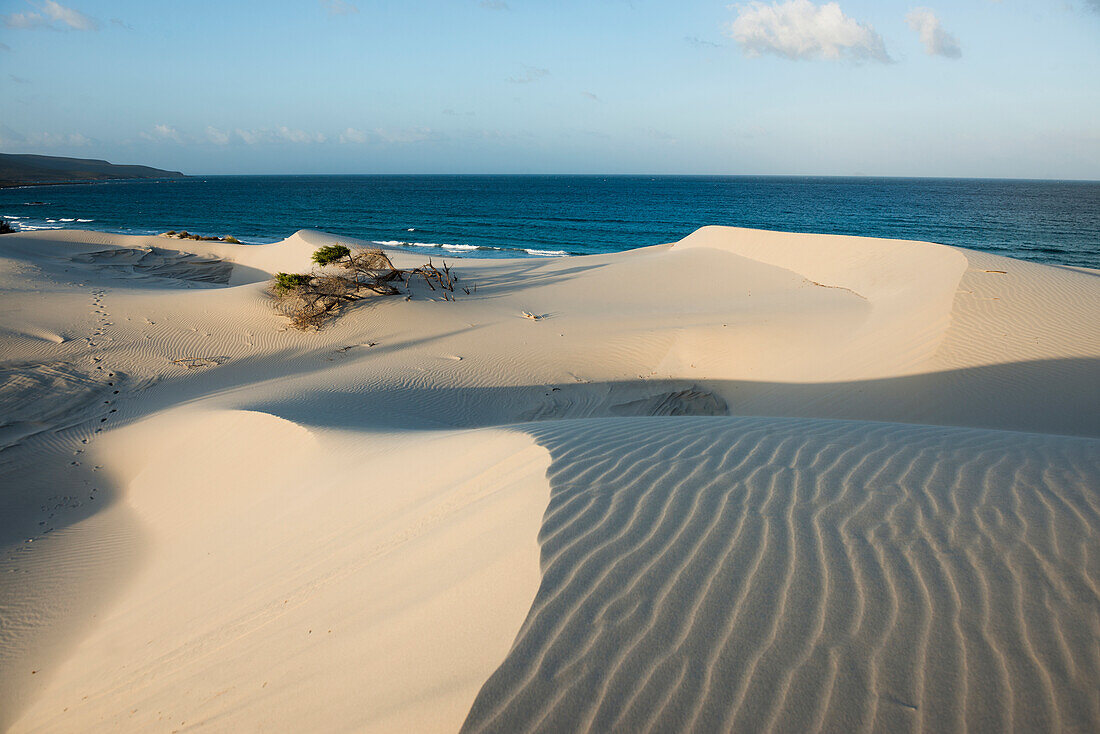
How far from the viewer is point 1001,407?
21.4 ft

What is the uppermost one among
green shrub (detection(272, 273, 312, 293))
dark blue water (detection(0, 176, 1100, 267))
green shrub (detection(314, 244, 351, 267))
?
dark blue water (detection(0, 176, 1100, 267))

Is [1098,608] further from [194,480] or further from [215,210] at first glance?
[215,210]

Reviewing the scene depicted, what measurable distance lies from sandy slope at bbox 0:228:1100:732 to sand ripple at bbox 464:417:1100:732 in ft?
0.04

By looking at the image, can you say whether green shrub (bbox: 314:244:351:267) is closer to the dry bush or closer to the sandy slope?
the dry bush

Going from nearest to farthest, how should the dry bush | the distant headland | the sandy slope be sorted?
the sandy slope < the dry bush < the distant headland

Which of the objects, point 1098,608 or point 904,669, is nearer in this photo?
point 904,669

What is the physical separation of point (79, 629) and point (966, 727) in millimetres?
5711

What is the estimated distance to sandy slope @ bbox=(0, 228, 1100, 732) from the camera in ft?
6.44

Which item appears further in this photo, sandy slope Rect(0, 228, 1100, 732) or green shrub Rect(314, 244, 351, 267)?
green shrub Rect(314, 244, 351, 267)

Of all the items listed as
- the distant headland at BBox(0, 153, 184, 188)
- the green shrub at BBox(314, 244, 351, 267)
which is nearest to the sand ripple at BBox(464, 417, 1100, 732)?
the green shrub at BBox(314, 244, 351, 267)

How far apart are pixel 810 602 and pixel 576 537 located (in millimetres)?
1059

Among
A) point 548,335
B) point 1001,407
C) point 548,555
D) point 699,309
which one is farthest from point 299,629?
point 699,309

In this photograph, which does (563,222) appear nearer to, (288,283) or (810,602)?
(288,283)

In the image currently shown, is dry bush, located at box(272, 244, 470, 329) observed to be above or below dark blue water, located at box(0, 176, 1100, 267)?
below
